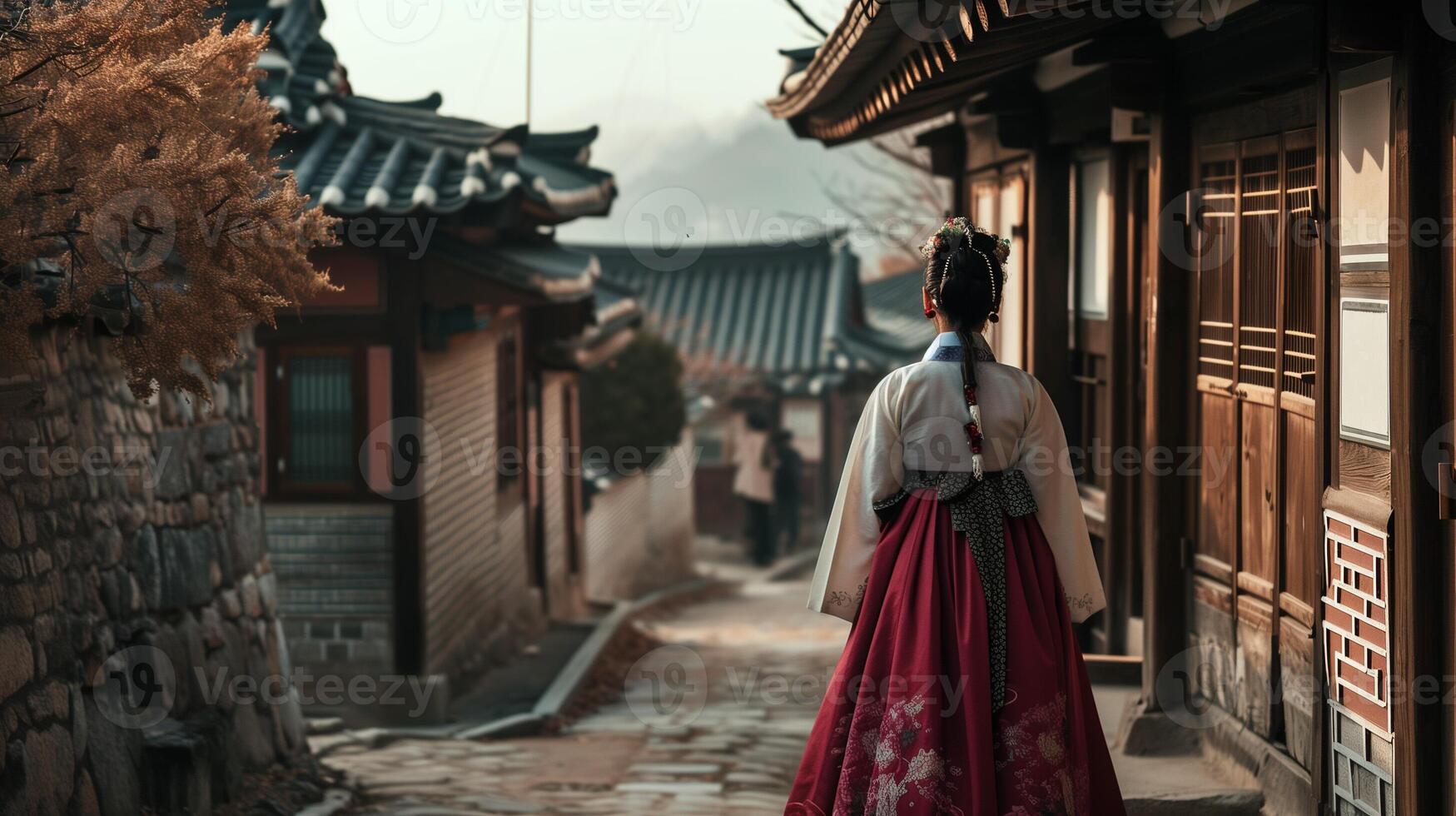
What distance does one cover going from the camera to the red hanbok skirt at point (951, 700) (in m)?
5.11

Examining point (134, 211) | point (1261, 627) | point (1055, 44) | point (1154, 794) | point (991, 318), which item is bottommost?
point (1154, 794)

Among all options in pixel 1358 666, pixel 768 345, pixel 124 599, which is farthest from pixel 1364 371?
pixel 768 345

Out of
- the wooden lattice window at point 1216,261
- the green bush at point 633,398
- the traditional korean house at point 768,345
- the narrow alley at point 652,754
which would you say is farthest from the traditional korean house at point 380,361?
the traditional korean house at point 768,345

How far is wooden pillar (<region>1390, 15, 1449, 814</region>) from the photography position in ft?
14.8

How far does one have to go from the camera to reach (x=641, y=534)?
2497 centimetres

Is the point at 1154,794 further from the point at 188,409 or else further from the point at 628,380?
the point at 628,380

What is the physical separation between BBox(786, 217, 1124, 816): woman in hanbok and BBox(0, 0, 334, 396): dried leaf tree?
2653 mm

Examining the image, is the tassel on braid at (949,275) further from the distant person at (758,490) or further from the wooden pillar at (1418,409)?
the distant person at (758,490)

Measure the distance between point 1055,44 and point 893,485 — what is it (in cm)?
303

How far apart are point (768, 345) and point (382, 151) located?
73.1 feet

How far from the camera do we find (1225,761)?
6824 mm

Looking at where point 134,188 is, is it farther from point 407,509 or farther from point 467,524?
point 467,524

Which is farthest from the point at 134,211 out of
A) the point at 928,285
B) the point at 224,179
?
the point at 928,285

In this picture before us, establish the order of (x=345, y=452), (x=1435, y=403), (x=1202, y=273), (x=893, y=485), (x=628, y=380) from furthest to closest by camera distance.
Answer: (x=628, y=380), (x=345, y=452), (x=1202, y=273), (x=893, y=485), (x=1435, y=403)
